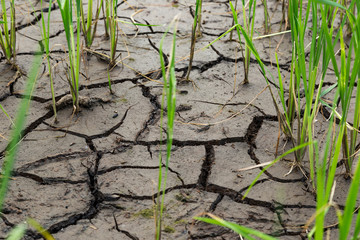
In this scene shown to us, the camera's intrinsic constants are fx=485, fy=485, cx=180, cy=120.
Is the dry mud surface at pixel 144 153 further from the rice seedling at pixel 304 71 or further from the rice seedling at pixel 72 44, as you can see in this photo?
the rice seedling at pixel 304 71

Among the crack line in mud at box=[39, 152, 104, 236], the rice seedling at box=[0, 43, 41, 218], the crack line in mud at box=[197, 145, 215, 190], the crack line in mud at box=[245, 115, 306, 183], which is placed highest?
the rice seedling at box=[0, 43, 41, 218]

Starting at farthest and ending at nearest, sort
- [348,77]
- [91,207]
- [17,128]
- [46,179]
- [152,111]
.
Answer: [152,111] < [46,179] < [91,207] < [348,77] < [17,128]

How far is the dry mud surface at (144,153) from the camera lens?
182 cm

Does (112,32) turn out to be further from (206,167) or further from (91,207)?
(91,207)

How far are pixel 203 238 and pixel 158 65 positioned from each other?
1.33 meters

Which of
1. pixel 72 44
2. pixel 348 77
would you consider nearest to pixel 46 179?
pixel 72 44

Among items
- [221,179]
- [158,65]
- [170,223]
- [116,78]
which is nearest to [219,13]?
[158,65]

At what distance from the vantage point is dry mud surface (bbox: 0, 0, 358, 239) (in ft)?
5.97

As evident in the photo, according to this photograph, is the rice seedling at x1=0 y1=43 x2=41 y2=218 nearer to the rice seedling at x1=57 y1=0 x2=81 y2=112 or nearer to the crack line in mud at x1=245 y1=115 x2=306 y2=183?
the rice seedling at x1=57 y1=0 x2=81 y2=112

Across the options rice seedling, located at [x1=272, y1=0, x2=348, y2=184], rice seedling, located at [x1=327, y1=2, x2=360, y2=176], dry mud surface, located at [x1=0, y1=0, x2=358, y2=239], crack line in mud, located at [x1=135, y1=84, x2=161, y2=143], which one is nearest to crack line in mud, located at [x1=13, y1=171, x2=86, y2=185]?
dry mud surface, located at [x1=0, y1=0, x2=358, y2=239]

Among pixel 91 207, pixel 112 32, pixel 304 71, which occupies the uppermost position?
pixel 304 71

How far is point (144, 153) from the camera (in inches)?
85.7

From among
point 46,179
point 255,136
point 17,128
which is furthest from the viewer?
point 255,136

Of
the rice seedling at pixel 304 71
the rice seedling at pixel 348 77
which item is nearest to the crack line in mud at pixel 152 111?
the rice seedling at pixel 304 71
